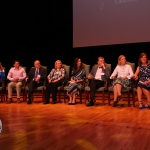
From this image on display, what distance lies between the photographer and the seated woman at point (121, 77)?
479cm

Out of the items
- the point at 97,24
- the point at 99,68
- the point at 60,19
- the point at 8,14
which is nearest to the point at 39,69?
the point at 99,68

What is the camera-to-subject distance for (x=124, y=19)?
627 centimetres

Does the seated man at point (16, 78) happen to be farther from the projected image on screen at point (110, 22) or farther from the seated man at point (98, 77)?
the projected image on screen at point (110, 22)

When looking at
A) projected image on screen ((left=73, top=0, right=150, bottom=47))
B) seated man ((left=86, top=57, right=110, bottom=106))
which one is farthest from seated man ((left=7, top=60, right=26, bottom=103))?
projected image on screen ((left=73, top=0, right=150, bottom=47))

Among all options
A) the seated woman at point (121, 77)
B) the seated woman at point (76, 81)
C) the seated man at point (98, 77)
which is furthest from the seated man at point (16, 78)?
the seated woman at point (121, 77)

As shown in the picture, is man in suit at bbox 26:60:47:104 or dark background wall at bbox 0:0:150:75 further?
dark background wall at bbox 0:0:150:75

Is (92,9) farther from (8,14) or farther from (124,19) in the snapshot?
(8,14)

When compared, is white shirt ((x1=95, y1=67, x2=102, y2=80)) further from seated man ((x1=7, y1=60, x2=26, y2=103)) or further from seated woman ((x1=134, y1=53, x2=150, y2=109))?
seated man ((x1=7, y1=60, x2=26, y2=103))

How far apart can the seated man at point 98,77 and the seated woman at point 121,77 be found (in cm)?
24

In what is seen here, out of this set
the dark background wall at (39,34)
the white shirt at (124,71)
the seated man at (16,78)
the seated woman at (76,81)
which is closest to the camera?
the white shirt at (124,71)

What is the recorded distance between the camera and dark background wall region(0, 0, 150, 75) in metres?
7.86

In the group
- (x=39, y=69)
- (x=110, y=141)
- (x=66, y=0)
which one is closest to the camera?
(x=110, y=141)

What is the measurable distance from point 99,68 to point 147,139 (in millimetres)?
3238

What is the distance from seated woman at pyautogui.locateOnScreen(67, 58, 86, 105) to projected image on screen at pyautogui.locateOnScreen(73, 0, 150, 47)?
1.52m
